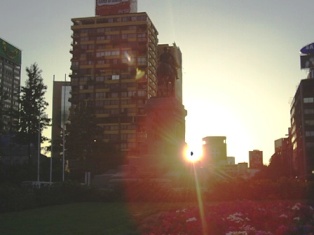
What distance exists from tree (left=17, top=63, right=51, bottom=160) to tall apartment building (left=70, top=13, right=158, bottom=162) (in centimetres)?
6199

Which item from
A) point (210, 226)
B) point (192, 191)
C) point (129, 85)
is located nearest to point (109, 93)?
point (129, 85)

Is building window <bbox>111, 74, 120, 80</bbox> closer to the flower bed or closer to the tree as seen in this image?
the tree

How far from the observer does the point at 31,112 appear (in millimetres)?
62000

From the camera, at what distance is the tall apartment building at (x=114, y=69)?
126m

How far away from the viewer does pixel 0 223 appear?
21.6 meters

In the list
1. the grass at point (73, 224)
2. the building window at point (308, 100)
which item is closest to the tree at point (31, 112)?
the grass at point (73, 224)

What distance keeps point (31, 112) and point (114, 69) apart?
69303 millimetres

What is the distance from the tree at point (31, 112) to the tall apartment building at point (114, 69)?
61987mm

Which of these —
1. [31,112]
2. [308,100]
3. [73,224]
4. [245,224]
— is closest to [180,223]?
[245,224]

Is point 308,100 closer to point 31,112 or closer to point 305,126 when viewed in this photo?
point 305,126

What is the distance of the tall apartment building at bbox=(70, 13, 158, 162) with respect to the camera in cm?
12625

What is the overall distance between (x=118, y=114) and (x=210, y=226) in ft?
369

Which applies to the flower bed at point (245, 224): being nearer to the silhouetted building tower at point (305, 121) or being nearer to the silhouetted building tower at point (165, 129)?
the silhouetted building tower at point (165, 129)

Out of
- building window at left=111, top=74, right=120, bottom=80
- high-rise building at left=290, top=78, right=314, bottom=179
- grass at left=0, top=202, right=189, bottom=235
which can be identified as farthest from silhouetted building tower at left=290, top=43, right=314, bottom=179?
grass at left=0, top=202, right=189, bottom=235
